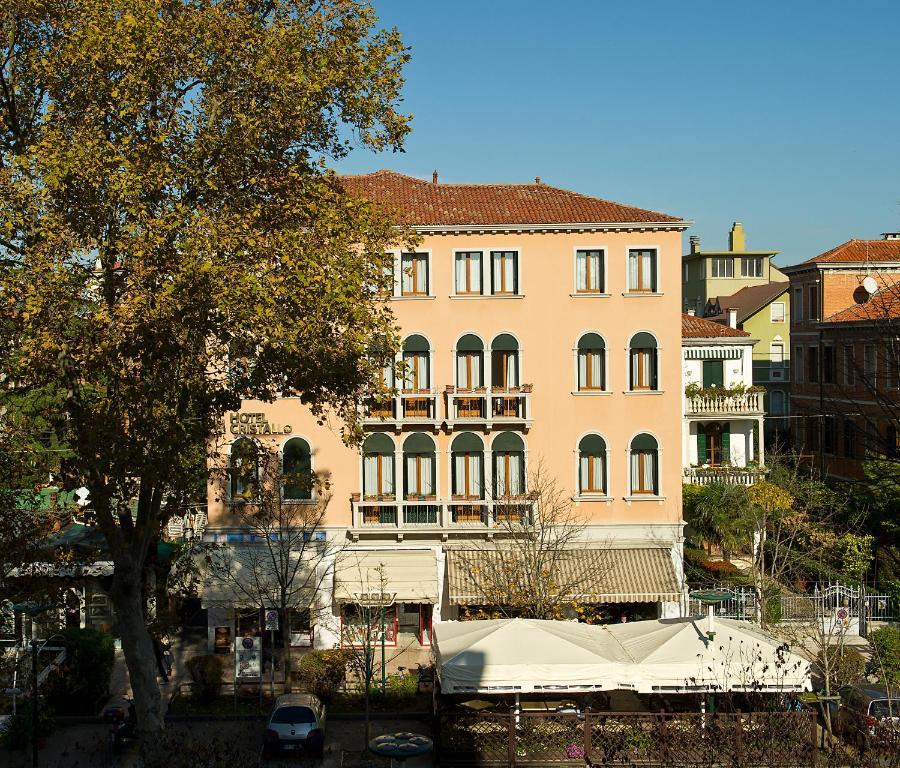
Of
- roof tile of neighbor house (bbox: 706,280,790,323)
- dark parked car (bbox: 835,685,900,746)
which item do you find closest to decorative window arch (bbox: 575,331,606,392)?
dark parked car (bbox: 835,685,900,746)

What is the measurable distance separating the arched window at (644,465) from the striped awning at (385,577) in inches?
247

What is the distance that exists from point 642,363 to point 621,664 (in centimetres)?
1157

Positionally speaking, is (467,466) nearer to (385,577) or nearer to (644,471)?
(385,577)

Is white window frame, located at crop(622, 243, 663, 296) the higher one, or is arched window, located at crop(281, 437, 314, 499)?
white window frame, located at crop(622, 243, 663, 296)

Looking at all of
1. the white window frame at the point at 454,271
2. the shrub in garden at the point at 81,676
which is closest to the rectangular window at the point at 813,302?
the white window frame at the point at 454,271

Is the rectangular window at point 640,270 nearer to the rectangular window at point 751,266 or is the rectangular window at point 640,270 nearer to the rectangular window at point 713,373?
the rectangular window at point 713,373

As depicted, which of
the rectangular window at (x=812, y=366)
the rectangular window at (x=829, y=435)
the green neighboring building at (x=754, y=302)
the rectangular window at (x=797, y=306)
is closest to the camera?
the rectangular window at (x=829, y=435)

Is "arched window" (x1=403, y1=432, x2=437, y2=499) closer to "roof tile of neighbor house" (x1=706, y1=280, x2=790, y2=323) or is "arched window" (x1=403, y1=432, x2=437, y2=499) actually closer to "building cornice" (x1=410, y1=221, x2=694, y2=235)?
"building cornice" (x1=410, y1=221, x2=694, y2=235)

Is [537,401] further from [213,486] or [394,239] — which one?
[394,239]

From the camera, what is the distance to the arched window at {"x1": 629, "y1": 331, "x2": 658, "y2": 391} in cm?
3055

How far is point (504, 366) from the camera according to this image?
30.7 meters

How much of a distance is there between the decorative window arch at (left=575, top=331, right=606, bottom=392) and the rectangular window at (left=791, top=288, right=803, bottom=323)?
2204 cm

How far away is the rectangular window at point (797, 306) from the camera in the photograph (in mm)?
49219

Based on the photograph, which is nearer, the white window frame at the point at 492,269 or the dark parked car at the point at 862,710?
the dark parked car at the point at 862,710
